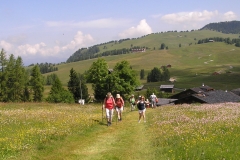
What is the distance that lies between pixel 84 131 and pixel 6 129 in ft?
16.2

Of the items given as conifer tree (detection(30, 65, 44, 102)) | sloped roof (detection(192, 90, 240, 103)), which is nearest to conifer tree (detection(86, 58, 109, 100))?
conifer tree (detection(30, 65, 44, 102))

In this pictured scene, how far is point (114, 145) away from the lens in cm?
1568

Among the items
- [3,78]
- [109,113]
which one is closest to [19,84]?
[3,78]

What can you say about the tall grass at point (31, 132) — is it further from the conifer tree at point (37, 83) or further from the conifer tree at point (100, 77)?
the conifer tree at point (37, 83)

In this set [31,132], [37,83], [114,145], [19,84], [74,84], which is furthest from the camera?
[74,84]

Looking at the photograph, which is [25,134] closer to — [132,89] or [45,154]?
[45,154]

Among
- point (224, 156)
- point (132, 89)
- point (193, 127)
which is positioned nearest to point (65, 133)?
point (193, 127)

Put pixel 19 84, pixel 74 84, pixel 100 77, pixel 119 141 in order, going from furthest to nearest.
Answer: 1. pixel 74 84
2. pixel 19 84
3. pixel 100 77
4. pixel 119 141

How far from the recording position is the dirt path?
13406mm

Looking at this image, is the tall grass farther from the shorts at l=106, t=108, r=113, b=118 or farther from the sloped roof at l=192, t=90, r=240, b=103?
the sloped roof at l=192, t=90, r=240, b=103

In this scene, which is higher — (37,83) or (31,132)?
(37,83)

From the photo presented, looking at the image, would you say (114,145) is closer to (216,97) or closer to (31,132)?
(31,132)

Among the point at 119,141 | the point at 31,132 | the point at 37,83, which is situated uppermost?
the point at 37,83

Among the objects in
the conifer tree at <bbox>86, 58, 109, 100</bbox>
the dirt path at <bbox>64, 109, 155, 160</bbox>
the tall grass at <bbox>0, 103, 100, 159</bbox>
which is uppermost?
the conifer tree at <bbox>86, 58, 109, 100</bbox>
